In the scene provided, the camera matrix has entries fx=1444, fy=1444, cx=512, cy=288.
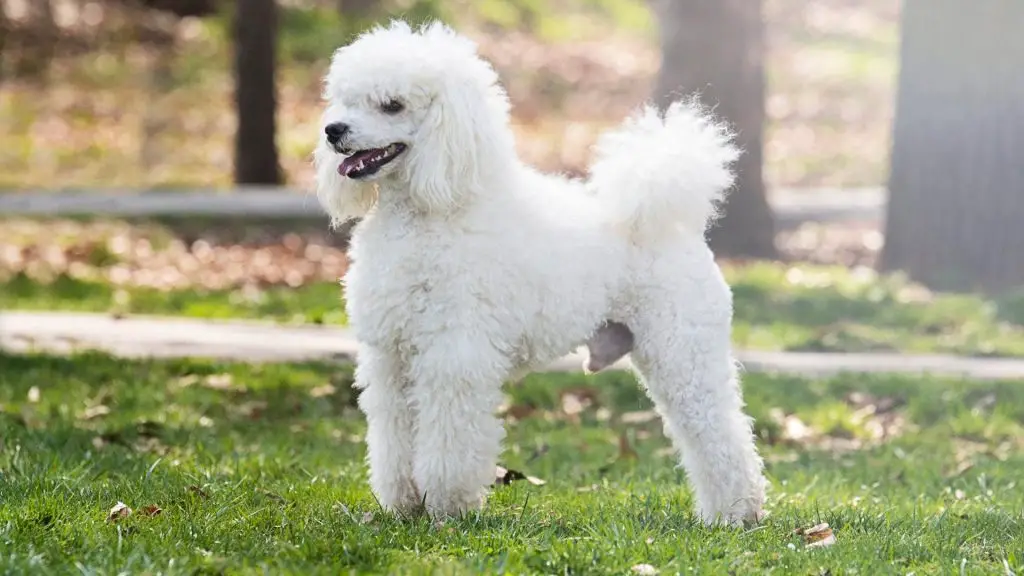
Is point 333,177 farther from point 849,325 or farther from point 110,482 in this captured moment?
point 849,325

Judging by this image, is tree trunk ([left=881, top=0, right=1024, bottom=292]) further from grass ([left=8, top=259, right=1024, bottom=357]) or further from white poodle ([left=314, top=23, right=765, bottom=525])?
white poodle ([left=314, top=23, right=765, bottom=525])

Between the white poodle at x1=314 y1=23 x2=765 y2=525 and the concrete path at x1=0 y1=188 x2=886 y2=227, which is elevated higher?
the white poodle at x1=314 y1=23 x2=765 y2=525

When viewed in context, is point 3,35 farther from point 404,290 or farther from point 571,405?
point 404,290

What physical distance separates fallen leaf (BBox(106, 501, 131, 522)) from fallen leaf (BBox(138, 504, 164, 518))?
55 millimetres

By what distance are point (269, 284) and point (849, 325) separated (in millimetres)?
4713

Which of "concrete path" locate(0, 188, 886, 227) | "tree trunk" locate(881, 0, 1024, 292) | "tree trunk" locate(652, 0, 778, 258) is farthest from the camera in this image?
"concrete path" locate(0, 188, 886, 227)

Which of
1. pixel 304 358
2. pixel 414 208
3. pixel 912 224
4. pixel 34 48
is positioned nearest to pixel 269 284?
pixel 304 358

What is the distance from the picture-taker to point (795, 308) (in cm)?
1071

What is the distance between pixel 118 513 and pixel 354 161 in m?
1.48

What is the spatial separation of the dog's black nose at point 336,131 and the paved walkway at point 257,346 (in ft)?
12.5

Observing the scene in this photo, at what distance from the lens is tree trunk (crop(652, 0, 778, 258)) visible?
42.0 feet

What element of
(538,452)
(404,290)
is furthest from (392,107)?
(538,452)

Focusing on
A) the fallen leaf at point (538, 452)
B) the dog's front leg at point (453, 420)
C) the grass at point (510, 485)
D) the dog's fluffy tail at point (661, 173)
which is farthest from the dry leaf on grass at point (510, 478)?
the dog's fluffy tail at point (661, 173)

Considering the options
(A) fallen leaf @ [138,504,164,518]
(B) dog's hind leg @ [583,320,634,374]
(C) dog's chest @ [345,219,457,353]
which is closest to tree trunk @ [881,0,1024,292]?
(B) dog's hind leg @ [583,320,634,374]
